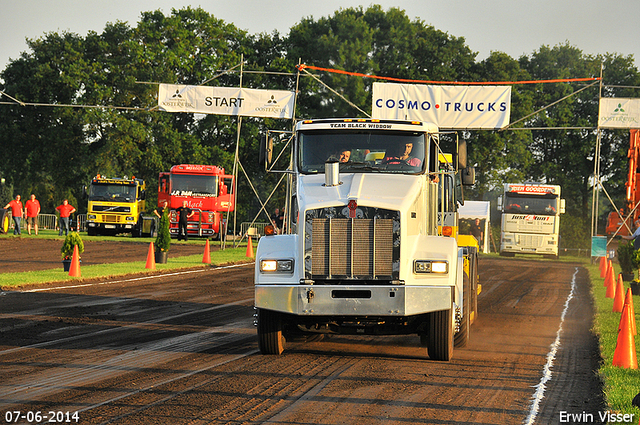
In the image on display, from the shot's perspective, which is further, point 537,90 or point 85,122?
point 537,90

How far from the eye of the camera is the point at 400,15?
66.2 m

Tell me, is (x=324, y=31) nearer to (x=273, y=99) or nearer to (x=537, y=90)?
(x=537, y=90)

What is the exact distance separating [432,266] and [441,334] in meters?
0.91

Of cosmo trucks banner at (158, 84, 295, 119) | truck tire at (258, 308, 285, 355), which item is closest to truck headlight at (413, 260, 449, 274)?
truck tire at (258, 308, 285, 355)

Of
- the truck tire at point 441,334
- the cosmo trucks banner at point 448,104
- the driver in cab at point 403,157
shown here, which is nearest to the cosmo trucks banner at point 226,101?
the cosmo trucks banner at point 448,104

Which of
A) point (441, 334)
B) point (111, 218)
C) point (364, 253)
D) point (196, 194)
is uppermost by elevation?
point (196, 194)

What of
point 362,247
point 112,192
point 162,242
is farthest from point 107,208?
point 362,247

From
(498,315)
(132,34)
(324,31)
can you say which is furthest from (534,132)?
(498,315)

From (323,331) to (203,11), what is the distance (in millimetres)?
56307

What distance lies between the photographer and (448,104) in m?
32.5

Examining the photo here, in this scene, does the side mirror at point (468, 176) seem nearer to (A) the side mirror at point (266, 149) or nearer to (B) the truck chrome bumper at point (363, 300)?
(B) the truck chrome bumper at point (363, 300)

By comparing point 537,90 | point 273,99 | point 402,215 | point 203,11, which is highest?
point 203,11

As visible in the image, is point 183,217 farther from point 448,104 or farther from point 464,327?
point 464,327

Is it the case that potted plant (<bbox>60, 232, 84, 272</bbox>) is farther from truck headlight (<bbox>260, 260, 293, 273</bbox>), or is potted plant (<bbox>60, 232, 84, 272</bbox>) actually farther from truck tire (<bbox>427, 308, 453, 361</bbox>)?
truck tire (<bbox>427, 308, 453, 361</bbox>)
